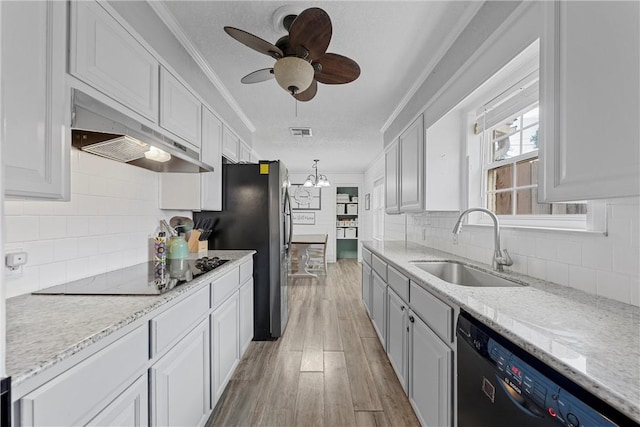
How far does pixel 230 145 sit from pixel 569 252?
9.39 feet

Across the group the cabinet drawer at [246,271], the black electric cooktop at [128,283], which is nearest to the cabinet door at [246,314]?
the cabinet drawer at [246,271]

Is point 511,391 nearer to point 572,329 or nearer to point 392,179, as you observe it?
point 572,329

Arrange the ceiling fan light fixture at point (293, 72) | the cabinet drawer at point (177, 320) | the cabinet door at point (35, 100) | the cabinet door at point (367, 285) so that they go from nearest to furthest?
the cabinet door at point (35, 100)
the cabinet drawer at point (177, 320)
the ceiling fan light fixture at point (293, 72)
the cabinet door at point (367, 285)

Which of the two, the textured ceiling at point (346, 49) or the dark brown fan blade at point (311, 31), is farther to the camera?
the textured ceiling at point (346, 49)

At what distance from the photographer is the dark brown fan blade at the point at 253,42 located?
4.47 ft

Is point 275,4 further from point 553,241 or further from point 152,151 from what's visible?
point 553,241

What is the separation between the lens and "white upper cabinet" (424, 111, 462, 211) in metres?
2.34

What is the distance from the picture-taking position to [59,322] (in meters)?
0.88

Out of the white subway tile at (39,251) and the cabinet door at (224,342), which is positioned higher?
the white subway tile at (39,251)

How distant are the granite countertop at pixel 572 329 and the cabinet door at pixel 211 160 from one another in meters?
1.93

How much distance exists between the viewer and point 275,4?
1662mm

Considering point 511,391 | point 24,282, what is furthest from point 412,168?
point 24,282

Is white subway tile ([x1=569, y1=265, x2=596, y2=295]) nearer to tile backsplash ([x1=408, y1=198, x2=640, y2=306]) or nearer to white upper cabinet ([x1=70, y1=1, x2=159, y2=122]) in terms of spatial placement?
tile backsplash ([x1=408, y1=198, x2=640, y2=306])

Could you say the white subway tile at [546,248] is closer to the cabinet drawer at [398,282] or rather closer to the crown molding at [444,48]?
the cabinet drawer at [398,282]
